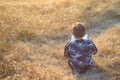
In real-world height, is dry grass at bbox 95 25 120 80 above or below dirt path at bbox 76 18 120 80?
above

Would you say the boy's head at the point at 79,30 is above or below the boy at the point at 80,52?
above

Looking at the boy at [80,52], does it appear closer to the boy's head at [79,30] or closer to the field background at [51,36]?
the boy's head at [79,30]

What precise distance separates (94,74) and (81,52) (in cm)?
39

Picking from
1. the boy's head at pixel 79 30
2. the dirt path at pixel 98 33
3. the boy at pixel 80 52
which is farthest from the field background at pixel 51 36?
the boy's head at pixel 79 30

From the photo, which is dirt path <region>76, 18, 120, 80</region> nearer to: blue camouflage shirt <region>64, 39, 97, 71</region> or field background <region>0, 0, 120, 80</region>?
field background <region>0, 0, 120, 80</region>

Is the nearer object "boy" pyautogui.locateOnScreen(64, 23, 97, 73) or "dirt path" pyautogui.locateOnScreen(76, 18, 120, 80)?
"dirt path" pyautogui.locateOnScreen(76, 18, 120, 80)

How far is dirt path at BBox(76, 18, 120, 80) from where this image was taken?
517 cm

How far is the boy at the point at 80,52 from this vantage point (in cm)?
531

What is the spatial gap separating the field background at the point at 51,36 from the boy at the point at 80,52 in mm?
117

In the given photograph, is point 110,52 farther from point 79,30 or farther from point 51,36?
point 51,36

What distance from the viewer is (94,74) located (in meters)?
5.27

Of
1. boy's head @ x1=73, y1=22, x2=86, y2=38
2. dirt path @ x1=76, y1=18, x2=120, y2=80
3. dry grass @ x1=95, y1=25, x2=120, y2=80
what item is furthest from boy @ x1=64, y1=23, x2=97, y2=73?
dry grass @ x1=95, y1=25, x2=120, y2=80

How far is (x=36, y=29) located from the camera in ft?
22.5

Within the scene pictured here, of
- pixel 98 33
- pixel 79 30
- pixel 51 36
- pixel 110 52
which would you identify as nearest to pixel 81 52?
pixel 79 30
